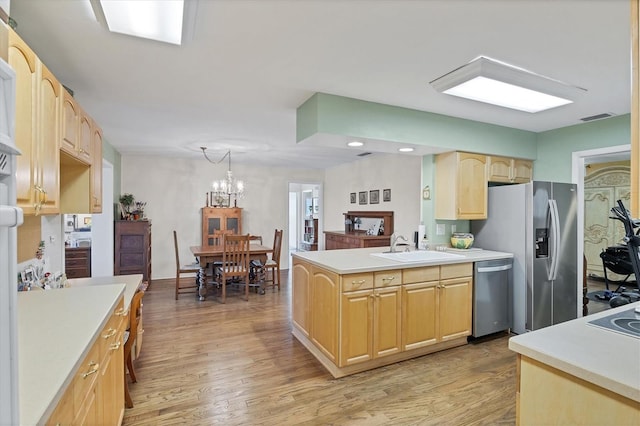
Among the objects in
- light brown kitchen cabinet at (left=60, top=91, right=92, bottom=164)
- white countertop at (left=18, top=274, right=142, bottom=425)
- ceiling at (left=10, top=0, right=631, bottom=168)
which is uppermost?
ceiling at (left=10, top=0, right=631, bottom=168)

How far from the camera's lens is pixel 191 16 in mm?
1590

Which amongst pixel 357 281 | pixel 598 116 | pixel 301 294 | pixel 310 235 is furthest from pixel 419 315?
pixel 310 235

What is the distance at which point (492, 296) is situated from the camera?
10.5 ft

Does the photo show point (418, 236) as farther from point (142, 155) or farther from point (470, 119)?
point (142, 155)

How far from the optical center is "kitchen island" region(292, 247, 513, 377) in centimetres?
248

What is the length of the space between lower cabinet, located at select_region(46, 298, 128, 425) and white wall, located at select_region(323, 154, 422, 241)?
13.3ft

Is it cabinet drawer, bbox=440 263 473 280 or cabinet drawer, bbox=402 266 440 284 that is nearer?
cabinet drawer, bbox=402 266 440 284

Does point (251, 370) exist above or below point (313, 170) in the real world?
below

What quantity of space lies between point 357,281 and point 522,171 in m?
2.85

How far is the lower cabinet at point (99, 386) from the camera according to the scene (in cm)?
99

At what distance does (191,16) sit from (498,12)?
5.01 ft

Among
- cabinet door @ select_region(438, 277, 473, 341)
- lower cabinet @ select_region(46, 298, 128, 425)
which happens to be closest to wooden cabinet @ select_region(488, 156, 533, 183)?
cabinet door @ select_region(438, 277, 473, 341)

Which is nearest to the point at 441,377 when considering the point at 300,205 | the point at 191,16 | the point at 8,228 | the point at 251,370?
the point at 251,370

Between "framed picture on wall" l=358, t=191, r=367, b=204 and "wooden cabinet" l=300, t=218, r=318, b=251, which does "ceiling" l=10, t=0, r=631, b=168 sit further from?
"wooden cabinet" l=300, t=218, r=318, b=251
